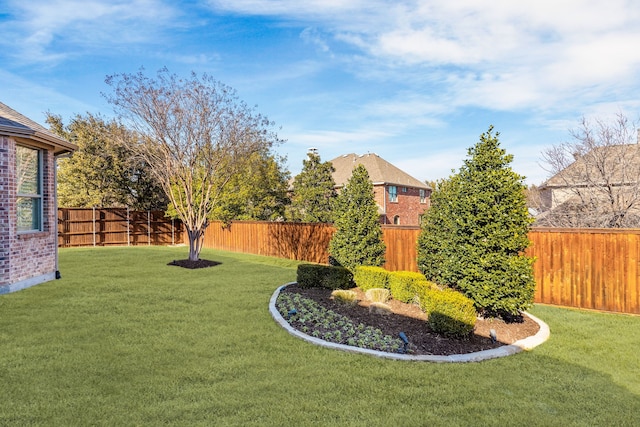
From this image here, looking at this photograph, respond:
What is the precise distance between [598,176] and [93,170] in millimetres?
27214

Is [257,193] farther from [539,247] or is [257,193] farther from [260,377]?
[260,377]

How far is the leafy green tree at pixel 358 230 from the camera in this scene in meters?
9.20

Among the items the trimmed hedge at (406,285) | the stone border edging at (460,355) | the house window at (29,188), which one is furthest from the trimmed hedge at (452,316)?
the house window at (29,188)

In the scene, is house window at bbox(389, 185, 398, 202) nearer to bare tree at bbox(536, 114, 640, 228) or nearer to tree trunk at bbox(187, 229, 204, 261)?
bare tree at bbox(536, 114, 640, 228)

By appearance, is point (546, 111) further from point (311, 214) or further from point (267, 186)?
point (267, 186)

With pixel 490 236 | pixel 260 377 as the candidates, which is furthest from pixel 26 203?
pixel 490 236

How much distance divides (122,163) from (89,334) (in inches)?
871

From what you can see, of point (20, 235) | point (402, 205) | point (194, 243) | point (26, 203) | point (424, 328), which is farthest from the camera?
point (402, 205)

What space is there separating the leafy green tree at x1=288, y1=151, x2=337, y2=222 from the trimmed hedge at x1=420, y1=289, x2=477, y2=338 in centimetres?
1673

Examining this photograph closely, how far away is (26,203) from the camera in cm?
891

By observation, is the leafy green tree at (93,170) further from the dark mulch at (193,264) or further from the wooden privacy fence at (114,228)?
the dark mulch at (193,264)

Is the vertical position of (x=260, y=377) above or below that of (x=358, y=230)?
below

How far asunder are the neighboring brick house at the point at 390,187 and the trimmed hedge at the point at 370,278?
58.8 feet

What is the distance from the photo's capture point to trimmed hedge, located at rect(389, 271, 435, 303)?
6.98 meters
